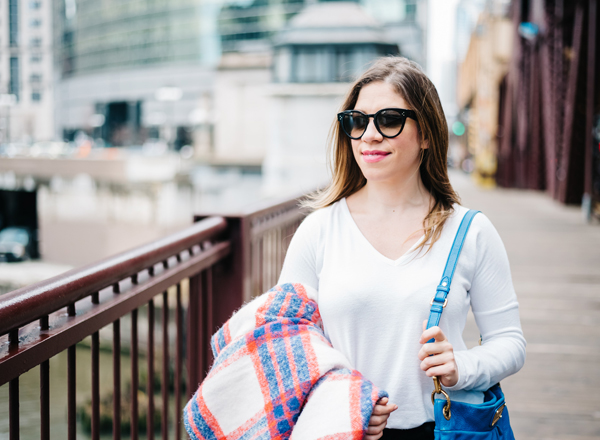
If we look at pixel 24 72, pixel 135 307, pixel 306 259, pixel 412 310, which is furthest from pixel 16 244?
pixel 412 310

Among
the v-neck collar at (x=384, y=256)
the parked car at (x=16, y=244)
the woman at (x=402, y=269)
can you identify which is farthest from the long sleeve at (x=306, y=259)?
the parked car at (x=16, y=244)

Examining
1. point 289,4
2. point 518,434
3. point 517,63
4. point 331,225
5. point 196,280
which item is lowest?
point 518,434

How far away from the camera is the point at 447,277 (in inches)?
62.4

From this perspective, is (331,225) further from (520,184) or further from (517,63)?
(517,63)

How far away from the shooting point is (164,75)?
8094 centimetres

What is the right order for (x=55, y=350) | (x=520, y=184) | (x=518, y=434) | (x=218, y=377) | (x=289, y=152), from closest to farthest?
(x=218, y=377)
(x=55, y=350)
(x=518, y=434)
(x=289, y=152)
(x=520, y=184)

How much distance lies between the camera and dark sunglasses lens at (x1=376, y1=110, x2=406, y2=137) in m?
1.68

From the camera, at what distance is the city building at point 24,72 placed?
28438 millimetres

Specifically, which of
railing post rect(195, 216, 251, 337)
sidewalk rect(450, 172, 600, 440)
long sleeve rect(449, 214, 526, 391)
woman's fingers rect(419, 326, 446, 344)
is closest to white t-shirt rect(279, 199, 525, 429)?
Result: long sleeve rect(449, 214, 526, 391)

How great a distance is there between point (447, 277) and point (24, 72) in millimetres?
55184

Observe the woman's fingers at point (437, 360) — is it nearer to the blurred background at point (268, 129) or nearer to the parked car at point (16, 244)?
the blurred background at point (268, 129)

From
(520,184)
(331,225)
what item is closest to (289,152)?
(331,225)

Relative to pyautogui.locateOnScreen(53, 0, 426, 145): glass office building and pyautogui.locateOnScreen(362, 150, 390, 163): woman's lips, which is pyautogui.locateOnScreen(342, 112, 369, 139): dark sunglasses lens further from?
pyautogui.locateOnScreen(53, 0, 426, 145): glass office building

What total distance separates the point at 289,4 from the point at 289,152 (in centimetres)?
6649
